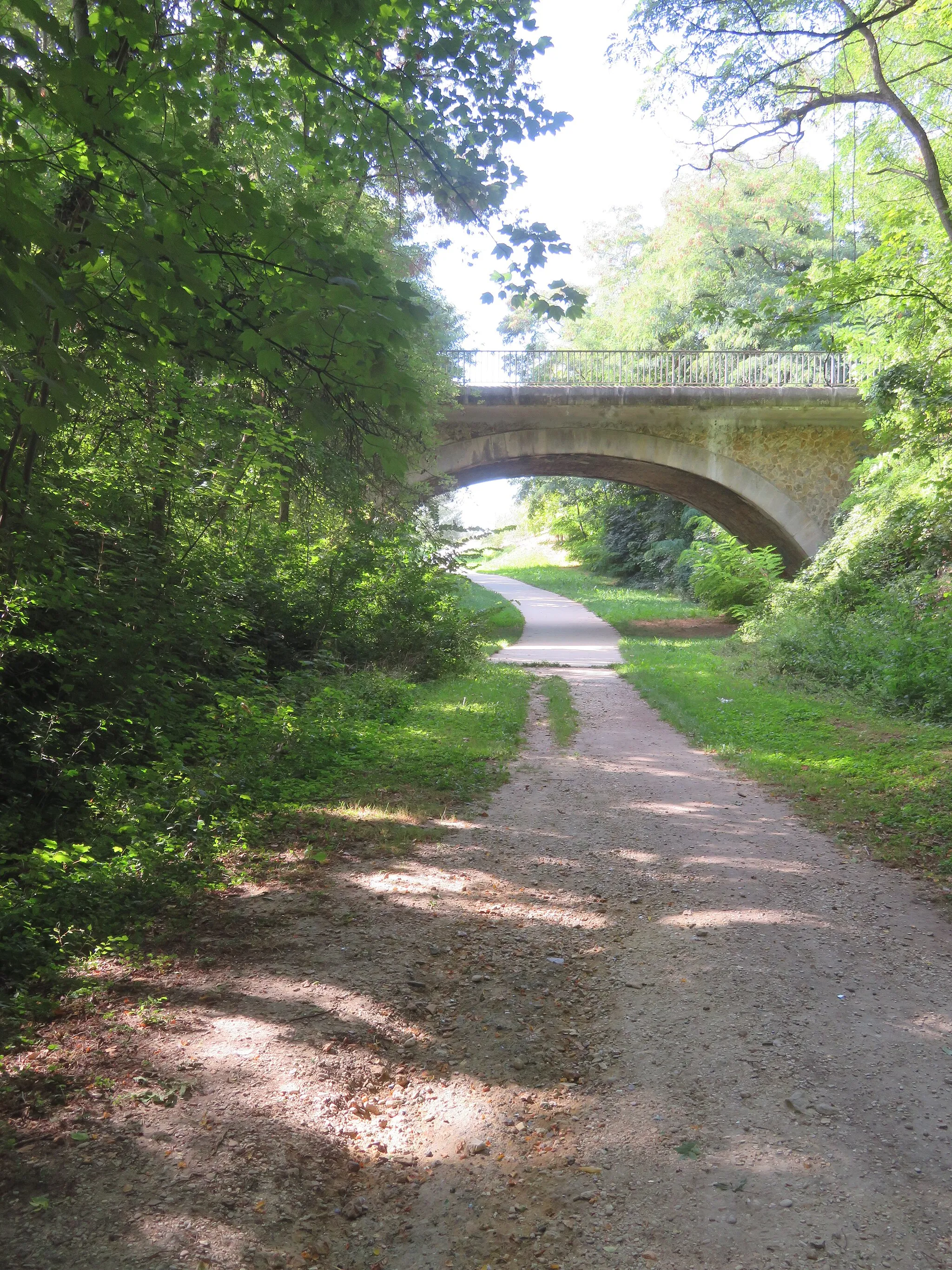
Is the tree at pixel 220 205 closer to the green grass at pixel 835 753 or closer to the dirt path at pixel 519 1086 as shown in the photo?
the dirt path at pixel 519 1086

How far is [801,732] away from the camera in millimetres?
8141

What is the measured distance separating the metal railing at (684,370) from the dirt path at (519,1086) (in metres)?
16.9

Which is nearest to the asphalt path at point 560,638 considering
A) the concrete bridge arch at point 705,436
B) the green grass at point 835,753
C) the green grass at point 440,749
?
the green grass at point 835,753

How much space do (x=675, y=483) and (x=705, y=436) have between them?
8.60 feet

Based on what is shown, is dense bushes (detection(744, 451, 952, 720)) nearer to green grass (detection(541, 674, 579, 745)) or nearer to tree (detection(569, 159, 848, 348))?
green grass (detection(541, 674, 579, 745))

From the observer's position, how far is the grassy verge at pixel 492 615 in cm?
1277

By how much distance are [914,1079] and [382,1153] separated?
1820 mm

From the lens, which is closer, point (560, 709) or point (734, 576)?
point (560, 709)

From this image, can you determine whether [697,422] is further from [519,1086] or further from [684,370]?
[519,1086]

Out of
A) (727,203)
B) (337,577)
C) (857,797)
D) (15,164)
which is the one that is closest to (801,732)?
(857,797)

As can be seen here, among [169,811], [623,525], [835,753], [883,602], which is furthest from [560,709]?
[623,525]

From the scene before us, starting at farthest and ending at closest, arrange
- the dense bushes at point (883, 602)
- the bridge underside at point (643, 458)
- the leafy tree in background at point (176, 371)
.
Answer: the bridge underside at point (643, 458) < the dense bushes at point (883, 602) < the leafy tree in background at point (176, 371)

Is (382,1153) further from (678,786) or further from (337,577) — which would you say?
(337,577)

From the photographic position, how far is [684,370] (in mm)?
20125
